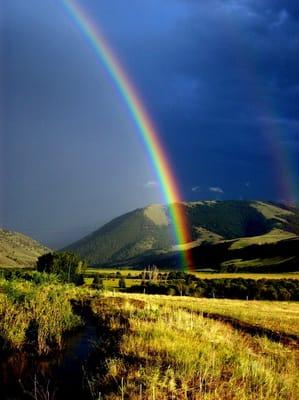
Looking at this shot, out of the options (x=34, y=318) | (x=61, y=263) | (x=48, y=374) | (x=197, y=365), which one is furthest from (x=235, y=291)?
(x=197, y=365)

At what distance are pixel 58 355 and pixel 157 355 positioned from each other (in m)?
9.02

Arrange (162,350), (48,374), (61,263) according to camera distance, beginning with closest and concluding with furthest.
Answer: (162,350) < (48,374) < (61,263)

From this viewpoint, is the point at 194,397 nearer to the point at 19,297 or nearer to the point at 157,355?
the point at 157,355

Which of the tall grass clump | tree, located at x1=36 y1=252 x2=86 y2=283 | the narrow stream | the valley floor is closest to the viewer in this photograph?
the valley floor

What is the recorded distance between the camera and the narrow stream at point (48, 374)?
18.8 meters

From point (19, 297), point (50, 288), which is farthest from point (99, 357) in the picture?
point (50, 288)

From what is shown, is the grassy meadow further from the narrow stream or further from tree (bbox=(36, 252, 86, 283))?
tree (bbox=(36, 252, 86, 283))

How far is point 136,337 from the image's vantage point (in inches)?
965

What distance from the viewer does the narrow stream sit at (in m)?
18.8

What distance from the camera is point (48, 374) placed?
22.7 m

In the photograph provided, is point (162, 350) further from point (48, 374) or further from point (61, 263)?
point (61, 263)

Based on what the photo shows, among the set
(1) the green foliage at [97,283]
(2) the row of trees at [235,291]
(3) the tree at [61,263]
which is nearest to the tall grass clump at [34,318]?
(1) the green foliage at [97,283]

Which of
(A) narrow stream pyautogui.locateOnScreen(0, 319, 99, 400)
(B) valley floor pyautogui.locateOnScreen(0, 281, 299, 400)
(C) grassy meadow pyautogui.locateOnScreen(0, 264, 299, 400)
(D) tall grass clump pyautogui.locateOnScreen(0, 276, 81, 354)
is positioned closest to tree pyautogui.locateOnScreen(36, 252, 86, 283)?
(D) tall grass clump pyautogui.locateOnScreen(0, 276, 81, 354)

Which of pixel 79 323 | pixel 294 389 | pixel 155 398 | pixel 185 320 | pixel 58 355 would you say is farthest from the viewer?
pixel 79 323
